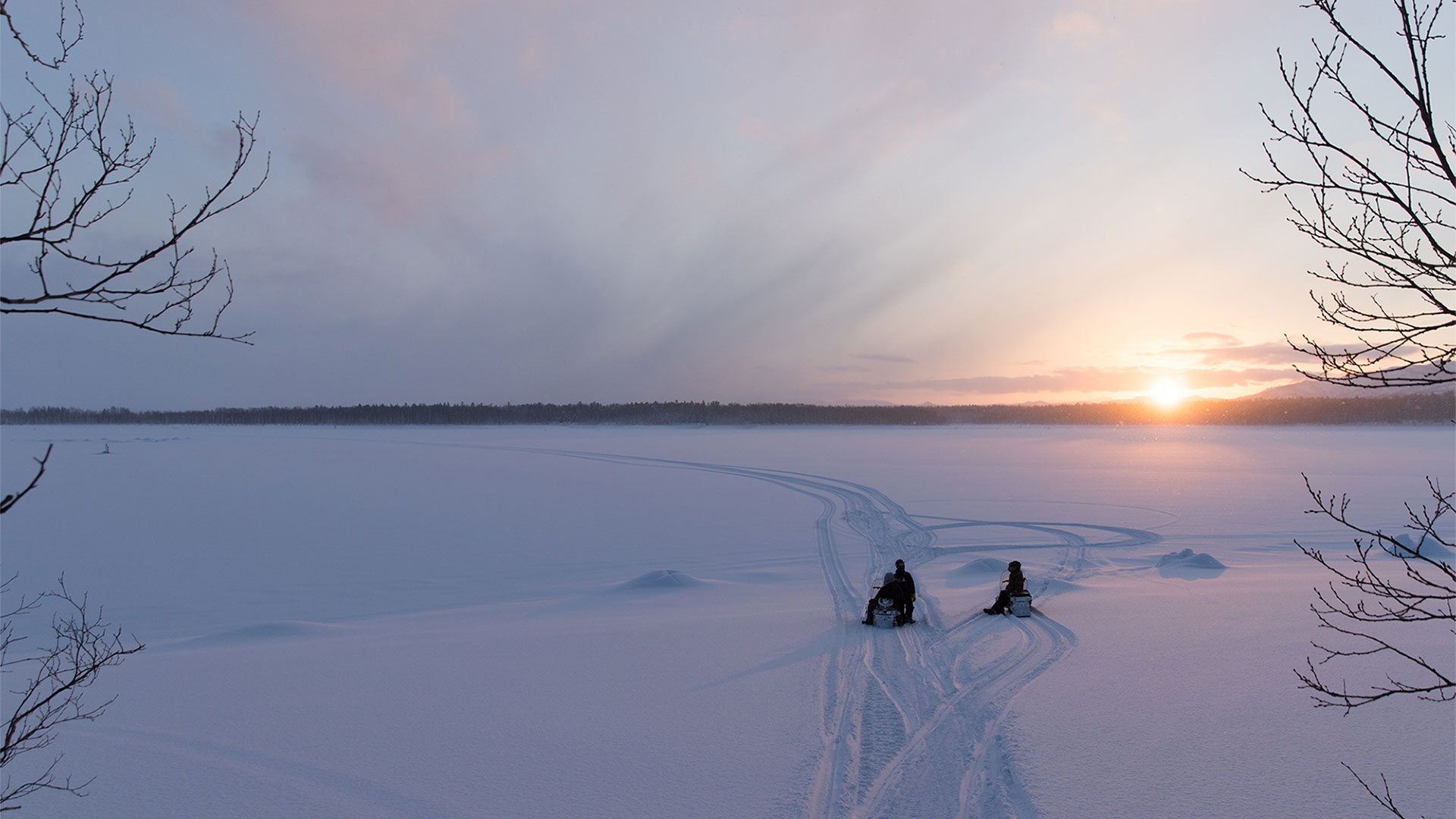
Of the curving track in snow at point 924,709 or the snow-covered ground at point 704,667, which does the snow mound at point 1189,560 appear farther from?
the curving track in snow at point 924,709

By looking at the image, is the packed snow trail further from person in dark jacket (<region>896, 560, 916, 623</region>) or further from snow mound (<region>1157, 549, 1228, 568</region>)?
snow mound (<region>1157, 549, 1228, 568</region>)

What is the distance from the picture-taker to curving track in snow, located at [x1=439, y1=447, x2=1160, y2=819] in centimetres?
475

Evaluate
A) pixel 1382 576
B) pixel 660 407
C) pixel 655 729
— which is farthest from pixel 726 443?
pixel 660 407

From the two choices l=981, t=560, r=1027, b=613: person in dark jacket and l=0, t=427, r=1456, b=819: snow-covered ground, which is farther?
l=981, t=560, r=1027, b=613: person in dark jacket

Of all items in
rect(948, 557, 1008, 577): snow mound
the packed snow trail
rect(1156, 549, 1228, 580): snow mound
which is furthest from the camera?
rect(948, 557, 1008, 577): snow mound

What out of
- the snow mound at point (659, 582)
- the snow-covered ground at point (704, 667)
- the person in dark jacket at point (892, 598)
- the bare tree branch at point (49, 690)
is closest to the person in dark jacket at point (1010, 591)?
the snow-covered ground at point (704, 667)

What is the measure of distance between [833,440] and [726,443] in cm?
1035

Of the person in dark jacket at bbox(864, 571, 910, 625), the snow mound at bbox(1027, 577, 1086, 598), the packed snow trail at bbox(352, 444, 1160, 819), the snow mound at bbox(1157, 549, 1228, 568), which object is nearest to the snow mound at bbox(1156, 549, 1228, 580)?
the snow mound at bbox(1157, 549, 1228, 568)

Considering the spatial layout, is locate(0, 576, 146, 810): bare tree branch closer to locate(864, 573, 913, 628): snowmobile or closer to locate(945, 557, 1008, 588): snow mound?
locate(864, 573, 913, 628): snowmobile

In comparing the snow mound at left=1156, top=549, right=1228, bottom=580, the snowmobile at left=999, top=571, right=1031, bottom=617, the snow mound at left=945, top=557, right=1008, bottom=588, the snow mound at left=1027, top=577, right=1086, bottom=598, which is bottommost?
the snow mound at left=945, top=557, right=1008, bottom=588

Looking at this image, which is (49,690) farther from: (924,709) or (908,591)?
(908,591)

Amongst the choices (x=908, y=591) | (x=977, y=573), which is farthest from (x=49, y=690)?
(x=977, y=573)

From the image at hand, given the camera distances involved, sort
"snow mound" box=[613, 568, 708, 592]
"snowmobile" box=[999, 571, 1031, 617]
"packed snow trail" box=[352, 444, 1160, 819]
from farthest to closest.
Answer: "snow mound" box=[613, 568, 708, 592], "snowmobile" box=[999, 571, 1031, 617], "packed snow trail" box=[352, 444, 1160, 819]

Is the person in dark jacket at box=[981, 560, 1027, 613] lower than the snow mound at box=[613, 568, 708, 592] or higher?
higher
